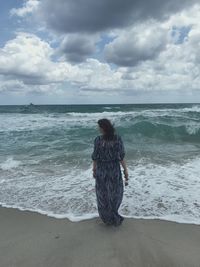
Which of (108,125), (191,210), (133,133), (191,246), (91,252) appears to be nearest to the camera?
(91,252)

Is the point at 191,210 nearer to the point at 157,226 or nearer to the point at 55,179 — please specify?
the point at 157,226

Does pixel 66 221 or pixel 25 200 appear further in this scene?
pixel 25 200

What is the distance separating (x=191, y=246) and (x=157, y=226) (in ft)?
2.24

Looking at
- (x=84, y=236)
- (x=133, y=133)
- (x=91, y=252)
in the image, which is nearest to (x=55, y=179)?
(x=84, y=236)

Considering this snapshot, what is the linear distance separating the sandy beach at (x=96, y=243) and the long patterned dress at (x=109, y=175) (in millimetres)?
264

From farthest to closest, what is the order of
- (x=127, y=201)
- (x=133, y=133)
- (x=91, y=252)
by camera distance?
(x=133, y=133) < (x=127, y=201) < (x=91, y=252)

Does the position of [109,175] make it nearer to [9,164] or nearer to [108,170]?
[108,170]

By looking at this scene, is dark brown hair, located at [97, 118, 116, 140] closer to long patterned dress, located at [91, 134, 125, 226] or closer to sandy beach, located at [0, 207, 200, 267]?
long patterned dress, located at [91, 134, 125, 226]

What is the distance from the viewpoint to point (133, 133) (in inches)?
632

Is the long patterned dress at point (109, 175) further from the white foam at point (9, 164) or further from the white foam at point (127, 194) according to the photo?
the white foam at point (9, 164)

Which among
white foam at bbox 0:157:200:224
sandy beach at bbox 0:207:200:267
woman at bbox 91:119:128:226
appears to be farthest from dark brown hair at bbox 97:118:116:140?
white foam at bbox 0:157:200:224

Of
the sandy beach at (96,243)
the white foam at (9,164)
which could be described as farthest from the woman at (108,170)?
the white foam at (9,164)

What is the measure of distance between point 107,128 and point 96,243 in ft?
4.96

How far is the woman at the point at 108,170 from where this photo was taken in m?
3.58
